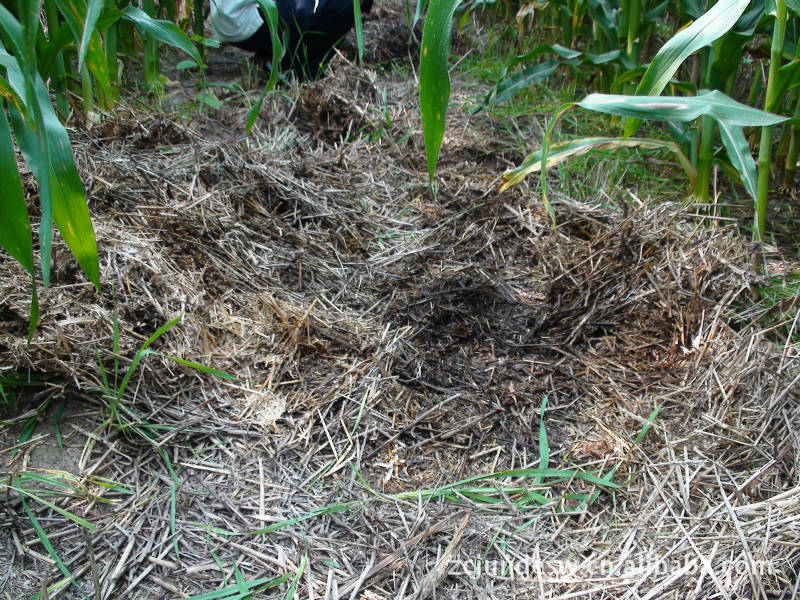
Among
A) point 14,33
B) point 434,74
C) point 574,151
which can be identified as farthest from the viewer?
point 574,151

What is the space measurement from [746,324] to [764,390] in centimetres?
23

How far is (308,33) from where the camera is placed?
2.55m

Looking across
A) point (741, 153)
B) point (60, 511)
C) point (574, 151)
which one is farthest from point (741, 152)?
point (60, 511)

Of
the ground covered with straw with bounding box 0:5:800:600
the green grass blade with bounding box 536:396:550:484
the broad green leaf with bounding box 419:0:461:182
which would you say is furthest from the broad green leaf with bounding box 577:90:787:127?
the green grass blade with bounding box 536:396:550:484

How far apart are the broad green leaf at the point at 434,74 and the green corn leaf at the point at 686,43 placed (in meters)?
0.47

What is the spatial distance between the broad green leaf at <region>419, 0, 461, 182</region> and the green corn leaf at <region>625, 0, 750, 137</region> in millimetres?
470

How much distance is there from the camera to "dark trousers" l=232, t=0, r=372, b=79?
2.48 meters

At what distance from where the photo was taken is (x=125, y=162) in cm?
161

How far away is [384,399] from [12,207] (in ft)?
2.40

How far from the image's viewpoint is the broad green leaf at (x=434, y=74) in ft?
2.95

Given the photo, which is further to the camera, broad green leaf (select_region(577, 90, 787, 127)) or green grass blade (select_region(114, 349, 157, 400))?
broad green leaf (select_region(577, 90, 787, 127))

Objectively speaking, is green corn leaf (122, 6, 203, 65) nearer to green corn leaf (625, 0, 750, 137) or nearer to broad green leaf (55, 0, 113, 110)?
broad green leaf (55, 0, 113, 110)

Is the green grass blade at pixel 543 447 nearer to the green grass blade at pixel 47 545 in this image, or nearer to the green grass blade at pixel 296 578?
the green grass blade at pixel 296 578

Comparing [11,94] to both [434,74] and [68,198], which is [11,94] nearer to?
[68,198]
